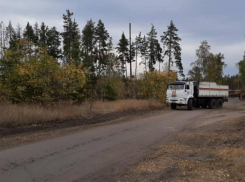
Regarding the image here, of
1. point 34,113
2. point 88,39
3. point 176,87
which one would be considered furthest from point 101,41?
point 34,113

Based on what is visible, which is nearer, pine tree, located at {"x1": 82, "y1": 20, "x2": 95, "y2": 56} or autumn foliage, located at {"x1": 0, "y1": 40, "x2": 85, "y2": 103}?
A: autumn foliage, located at {"x1": 0, "y1": 40, "x2": 85, "y2": 103}

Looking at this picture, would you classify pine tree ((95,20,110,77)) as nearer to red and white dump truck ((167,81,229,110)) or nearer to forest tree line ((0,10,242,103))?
forest tree line ((0,10,242,103))

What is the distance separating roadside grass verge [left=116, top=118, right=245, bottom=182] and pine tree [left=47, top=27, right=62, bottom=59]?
35856mm

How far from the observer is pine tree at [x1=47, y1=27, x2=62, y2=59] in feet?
137

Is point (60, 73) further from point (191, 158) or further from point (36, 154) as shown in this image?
point (191, 158)

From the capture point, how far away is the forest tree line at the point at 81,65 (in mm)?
16234

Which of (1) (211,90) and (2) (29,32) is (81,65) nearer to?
(1) (211,90)

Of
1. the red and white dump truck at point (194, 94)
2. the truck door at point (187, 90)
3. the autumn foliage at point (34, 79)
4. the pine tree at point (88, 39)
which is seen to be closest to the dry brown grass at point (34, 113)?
the autumn foliage at point (34, 79)

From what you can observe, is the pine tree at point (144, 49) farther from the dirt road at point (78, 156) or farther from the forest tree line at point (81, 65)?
the dirt road at point (78, 156)

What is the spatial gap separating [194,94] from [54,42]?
26.1 meters

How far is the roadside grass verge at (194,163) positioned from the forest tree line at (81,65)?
34.0ft

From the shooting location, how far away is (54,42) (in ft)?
139

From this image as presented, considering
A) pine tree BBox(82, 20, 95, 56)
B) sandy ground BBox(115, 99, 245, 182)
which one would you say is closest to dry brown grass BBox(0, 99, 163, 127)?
sandy ground BBox(115, 99, 245, 182)

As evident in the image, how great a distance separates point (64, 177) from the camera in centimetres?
562
